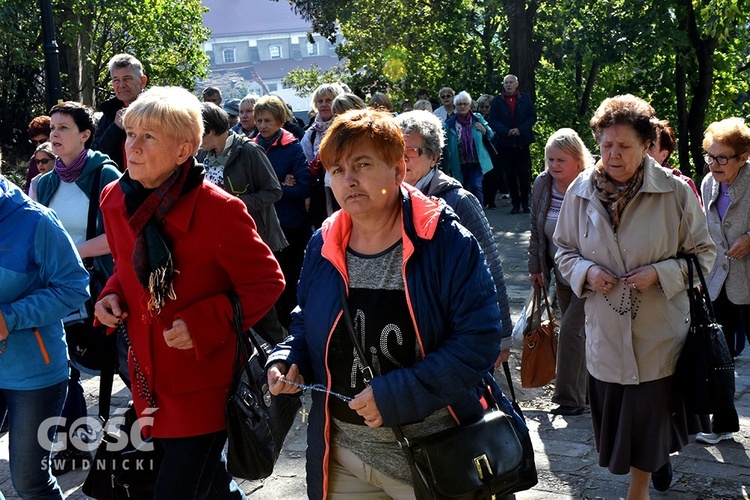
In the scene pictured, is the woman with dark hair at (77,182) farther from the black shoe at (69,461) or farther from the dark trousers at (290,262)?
the dark trousers at (290,262)

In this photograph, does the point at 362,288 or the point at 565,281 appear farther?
the point at 565,281

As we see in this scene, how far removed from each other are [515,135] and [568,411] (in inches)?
380

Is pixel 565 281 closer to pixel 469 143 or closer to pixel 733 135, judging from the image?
pixel 733 135

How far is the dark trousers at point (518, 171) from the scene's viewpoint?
15.6m

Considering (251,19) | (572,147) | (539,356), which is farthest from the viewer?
(251,19)

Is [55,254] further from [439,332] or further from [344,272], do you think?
[439,332]

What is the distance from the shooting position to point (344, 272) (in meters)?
3.22

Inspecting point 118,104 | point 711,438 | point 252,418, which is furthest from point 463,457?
point 118,104

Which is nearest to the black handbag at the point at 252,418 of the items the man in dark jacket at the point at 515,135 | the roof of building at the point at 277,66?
the man in dark jacket at the point at 515,135

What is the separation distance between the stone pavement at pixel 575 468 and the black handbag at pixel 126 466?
1.25m

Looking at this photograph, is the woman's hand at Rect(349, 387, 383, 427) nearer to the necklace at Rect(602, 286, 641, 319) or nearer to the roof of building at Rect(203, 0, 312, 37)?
the necklace at Rect(602, 286, 641, 319)

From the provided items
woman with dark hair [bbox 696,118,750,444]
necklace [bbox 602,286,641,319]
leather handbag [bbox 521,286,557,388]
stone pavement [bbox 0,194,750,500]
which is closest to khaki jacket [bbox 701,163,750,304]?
woman with dark hair [bbox 696,118,750,444]

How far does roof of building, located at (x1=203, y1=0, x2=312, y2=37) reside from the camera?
134m

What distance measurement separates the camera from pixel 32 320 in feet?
13.7
